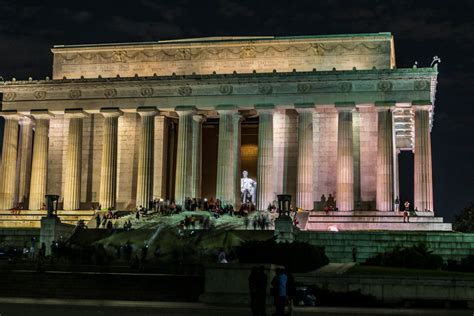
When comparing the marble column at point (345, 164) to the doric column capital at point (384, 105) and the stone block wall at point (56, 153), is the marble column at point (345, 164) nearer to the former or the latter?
the doric column capital at point (384, 105)

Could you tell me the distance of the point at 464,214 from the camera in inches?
4277

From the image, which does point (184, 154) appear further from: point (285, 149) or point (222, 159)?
point (285, 149)

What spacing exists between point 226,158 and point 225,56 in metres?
10.7

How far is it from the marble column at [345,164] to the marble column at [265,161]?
605cm

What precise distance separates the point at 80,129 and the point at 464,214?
5713 centimetres

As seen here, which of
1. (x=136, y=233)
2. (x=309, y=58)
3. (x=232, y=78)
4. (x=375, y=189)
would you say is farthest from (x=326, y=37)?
(x=136, y=233)

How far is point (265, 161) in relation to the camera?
2822 inches

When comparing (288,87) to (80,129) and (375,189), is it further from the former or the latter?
(80,129)

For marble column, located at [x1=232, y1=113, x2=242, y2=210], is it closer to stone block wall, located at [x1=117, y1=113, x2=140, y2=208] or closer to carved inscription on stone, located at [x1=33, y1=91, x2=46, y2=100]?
stone block wall, located at [x1=117, y1=113, x2=140, y2=208]

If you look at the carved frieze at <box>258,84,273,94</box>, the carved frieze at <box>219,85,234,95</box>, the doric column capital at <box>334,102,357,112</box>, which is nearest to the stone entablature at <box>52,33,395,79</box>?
the carved frieze at <box>219,85,234,95</box>

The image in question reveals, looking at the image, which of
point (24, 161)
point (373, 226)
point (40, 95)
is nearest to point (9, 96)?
point (40, 95)

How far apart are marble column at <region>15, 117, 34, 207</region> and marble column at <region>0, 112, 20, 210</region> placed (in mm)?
1009

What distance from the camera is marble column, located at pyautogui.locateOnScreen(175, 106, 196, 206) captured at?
240 ft

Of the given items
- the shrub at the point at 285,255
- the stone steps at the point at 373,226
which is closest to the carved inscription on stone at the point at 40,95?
the stone steps at the point at 373,226
